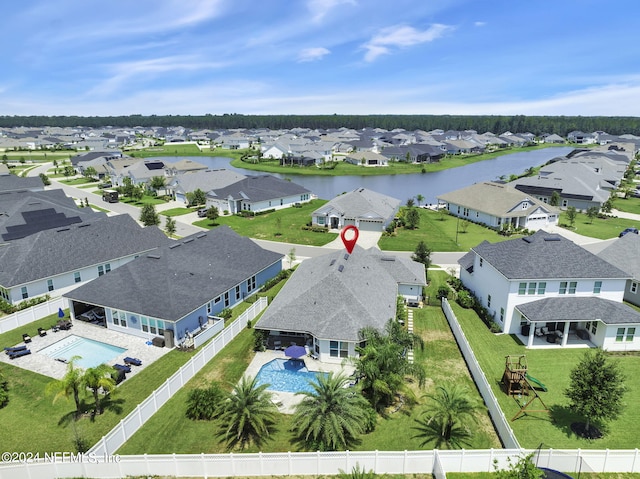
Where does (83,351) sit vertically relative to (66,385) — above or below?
below

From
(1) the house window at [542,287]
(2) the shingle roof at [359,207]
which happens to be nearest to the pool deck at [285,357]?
(1) the house window at [542,287]

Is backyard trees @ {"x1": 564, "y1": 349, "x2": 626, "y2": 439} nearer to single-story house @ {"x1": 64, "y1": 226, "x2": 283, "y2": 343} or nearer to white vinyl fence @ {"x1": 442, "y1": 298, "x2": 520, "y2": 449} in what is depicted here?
white vinyl fence @ {"x1": 442, "y1": 298, "x2": 520, "y2": 449}

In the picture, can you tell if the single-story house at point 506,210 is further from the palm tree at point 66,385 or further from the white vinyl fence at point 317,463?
the palm tree at point 66,385

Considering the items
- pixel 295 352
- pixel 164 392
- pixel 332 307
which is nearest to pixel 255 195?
pixel 332 307

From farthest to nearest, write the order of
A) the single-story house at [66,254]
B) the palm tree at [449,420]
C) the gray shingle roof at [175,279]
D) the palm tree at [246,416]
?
the single-story house at [66,254], the gray shingle roof at [175,279], the palm tree at [449,420], the palm tree at [246,416]

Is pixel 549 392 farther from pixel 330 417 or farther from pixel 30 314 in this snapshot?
pixel 30 314

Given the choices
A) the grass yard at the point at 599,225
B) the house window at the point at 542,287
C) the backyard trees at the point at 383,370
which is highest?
the house window at the point at 542,287
